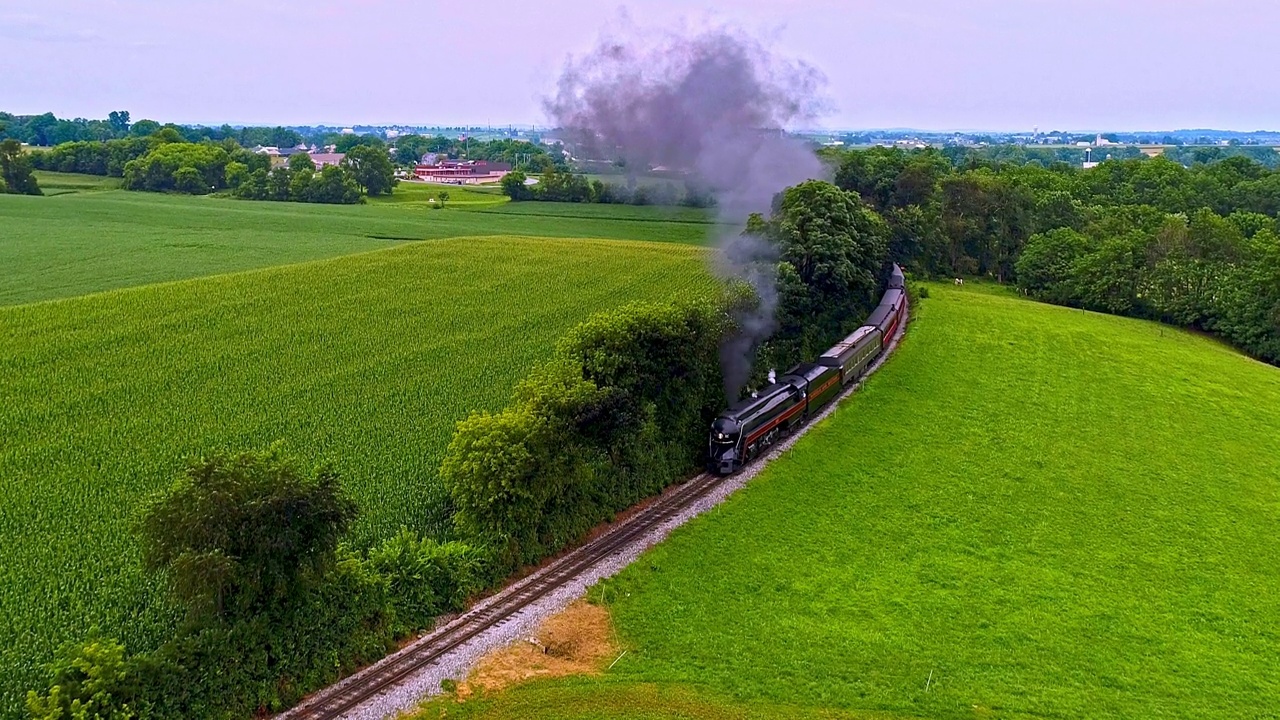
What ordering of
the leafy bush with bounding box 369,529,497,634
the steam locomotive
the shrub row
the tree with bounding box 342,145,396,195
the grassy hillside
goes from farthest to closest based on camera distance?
the tree with bounding box 342,145,396,195 → the grassy hillside → the steam locomotive → the leafy bush with bounding box 369,529,497,634 → the shrub row

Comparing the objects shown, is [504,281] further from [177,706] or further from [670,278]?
[177,706]

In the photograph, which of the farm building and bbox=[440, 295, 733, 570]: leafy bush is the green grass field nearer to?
bbox=[440, 295, 733, 570]: leafy bush

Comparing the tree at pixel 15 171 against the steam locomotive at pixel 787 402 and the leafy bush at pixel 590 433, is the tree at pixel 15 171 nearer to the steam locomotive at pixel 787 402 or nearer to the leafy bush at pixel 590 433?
the steam locomotive at pixel 787 402

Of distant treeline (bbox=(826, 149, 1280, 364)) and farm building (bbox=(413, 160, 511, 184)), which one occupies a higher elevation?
farm building (bbox=(413, 160, 511, 184))

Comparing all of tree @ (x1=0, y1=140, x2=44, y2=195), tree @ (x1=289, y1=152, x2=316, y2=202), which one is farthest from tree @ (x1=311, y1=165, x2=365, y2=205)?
tree @ (x1=0, y1=140, x2=44, y2=195)

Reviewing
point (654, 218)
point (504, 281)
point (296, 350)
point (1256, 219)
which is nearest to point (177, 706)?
point (296, 350)

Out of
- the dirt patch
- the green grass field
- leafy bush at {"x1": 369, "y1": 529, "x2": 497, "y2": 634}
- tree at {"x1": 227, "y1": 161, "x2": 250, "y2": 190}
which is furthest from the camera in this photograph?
tree at {"x1": 227, "y1": 161, "x2": 250, "y2": 190}

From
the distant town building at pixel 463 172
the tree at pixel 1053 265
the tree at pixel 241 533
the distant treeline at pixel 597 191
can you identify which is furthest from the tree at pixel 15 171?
the tree at pixel 241 533

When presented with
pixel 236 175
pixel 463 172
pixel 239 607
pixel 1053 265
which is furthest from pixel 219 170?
pixel 239 607
